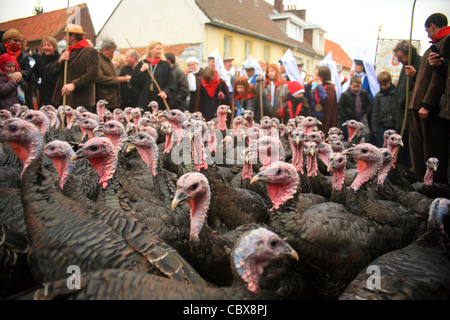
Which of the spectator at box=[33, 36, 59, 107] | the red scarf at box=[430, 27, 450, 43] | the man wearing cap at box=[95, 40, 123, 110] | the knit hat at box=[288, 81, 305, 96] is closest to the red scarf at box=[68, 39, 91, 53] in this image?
the man wearing cap at box=[95, 40, 123, 110]

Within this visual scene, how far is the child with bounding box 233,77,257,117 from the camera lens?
10617mm

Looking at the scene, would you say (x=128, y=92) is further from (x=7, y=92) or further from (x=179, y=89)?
(x=7, y=92)

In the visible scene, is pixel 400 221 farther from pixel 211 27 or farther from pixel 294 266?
pixel 211 27

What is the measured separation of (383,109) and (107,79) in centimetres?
722

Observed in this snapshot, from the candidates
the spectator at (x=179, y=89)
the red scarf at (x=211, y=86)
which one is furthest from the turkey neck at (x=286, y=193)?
the red scarf at (x=211, y=86)

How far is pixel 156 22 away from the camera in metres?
26.2

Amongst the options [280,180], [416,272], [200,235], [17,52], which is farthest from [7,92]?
[416,272]

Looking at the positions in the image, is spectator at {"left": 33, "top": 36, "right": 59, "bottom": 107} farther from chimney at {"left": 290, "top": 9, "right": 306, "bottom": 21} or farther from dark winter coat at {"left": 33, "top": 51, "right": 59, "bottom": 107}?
chimney at {"left": 290, "top": 9, "right": 306, "bottom": 21}

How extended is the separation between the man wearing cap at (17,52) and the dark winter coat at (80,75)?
2.06 ft

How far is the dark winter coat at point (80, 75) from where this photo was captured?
784 cm

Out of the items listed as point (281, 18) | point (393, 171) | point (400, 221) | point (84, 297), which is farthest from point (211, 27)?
point (84, 297)

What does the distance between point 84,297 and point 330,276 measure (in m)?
2.03

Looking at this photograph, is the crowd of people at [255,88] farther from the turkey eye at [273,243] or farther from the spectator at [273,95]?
the turkey eye at [273,243]

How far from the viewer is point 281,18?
3750cm
